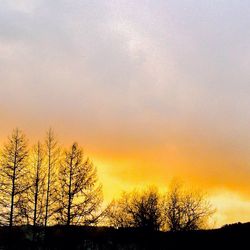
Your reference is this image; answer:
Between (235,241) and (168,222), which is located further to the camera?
(168,222)

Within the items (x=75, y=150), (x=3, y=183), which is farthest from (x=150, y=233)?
(x=3, y=183)

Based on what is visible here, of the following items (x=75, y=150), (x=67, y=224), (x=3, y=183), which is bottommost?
(x=67, y=224)

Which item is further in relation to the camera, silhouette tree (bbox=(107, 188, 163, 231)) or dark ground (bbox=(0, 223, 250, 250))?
silhouette tree (bbox=(107, 188, 163, 231))

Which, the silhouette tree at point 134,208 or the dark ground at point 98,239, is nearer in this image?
the dark ground at point 98,239

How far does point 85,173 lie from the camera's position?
120ft

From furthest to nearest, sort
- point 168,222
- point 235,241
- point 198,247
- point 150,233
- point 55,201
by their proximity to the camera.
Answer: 1. point 168,222
2. point 150,233
3. point 55,201
4. point 198,247
5. point 235,241

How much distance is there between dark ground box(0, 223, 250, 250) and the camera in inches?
1368

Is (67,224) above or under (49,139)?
under

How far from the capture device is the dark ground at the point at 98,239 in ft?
Answer: 114

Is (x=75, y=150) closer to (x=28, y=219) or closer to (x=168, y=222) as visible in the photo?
(x=28, y=219)

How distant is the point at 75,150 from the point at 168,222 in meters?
28.3

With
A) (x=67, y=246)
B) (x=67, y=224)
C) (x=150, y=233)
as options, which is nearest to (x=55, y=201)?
(x=67, y=224)

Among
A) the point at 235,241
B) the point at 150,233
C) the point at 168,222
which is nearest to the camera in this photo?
the point at 235,241

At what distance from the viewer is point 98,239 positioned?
132ft
